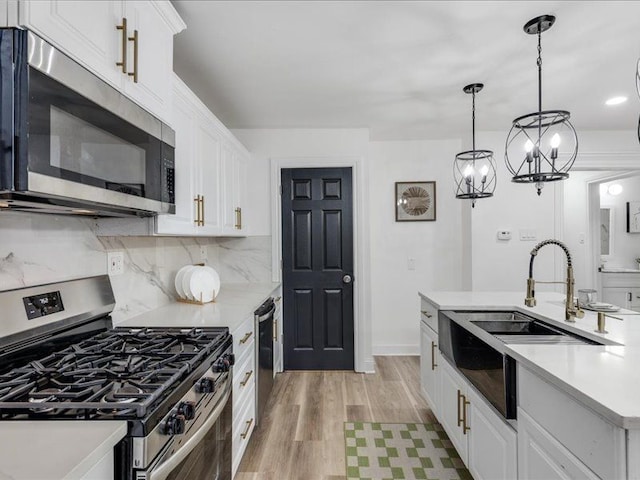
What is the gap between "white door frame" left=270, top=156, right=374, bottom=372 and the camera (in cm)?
355

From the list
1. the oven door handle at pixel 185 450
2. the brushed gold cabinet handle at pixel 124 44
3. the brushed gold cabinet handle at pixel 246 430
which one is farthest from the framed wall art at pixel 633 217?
the brushed gold cabinet handle at pixel 124 44

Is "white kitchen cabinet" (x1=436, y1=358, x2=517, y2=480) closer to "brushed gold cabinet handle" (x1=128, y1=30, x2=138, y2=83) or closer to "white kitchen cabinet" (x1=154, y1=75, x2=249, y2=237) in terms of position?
"white kitchen cabinet" (x1=154, y1=75, x2=249, y2=237)

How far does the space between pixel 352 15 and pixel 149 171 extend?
125 centimetres

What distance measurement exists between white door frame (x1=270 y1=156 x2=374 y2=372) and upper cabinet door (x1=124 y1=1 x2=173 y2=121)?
2.02 metres

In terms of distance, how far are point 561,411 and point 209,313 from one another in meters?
1.73

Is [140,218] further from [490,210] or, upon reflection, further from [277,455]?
[490,210]

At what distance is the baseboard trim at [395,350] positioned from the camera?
13.4 feet

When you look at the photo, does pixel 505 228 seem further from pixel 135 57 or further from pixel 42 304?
pixel 42 304

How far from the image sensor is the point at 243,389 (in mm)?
2076

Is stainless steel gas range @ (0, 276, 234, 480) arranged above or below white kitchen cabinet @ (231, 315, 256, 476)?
above

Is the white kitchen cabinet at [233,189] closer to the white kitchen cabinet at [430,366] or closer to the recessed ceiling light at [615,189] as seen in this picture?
the white kitchen cabinet at [430,366]

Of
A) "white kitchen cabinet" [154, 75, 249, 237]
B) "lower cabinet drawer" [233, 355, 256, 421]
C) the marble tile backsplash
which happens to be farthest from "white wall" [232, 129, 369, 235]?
"lower cabinet drawer" [233, 355, 256, 421]

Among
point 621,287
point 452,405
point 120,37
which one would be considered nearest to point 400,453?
point 452,405

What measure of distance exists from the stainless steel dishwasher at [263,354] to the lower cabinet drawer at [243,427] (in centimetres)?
9
